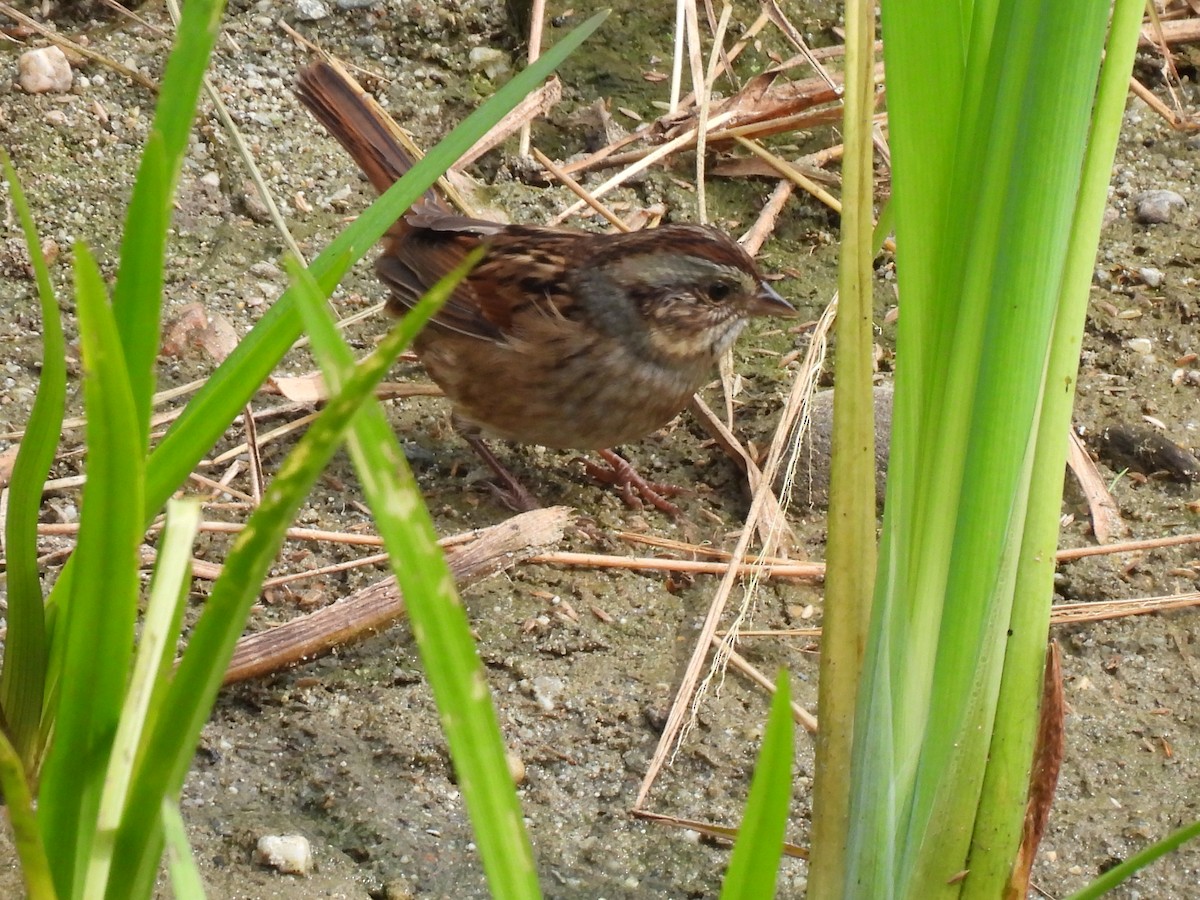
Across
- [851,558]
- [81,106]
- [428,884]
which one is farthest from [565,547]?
[81,106]

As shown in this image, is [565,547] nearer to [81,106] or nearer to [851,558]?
Answer: [851,558]

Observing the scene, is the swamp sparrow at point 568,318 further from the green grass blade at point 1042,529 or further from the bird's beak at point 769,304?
the green grass blade at point 1042,529

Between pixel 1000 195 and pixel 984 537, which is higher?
pixel 1000 195

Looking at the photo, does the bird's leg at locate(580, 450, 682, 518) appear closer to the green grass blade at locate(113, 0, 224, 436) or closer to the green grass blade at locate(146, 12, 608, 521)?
the green grass blade at locate(146, 12, 608, 521)

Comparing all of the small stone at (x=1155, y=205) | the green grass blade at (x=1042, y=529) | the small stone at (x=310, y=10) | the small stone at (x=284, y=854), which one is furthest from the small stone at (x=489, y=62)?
the green grass blade at (x=1042, y=529)

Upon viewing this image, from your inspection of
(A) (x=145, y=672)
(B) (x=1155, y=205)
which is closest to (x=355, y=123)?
(B) (x=1155, y=205)

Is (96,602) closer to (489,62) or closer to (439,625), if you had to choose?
(439,625)

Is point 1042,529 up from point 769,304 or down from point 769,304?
up
